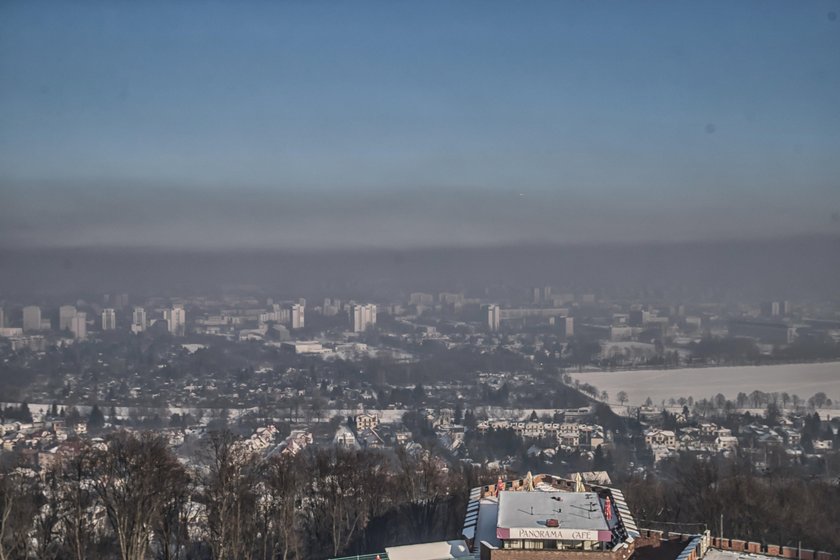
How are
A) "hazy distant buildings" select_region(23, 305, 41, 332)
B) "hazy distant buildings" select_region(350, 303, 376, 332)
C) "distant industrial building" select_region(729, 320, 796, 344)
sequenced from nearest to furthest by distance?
"distant industrial building" select_region(729, 320, 796, 344) → "hazy distant buildings" select_region(23, 305, 41, 332) → "hazy distant buildings" select_region(350, 303, 376, 332)

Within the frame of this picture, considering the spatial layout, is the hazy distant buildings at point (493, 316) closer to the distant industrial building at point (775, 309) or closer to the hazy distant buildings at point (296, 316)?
the hazy distant buildings at point (296, 316)

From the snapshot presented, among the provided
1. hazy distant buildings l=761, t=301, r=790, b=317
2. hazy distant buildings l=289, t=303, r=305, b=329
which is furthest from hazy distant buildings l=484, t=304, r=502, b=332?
hazy distant buildings l=761, t=301, r=790, b=317

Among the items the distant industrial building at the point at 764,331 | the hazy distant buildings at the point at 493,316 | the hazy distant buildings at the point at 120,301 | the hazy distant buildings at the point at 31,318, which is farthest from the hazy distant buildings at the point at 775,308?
the hazy distant buildings at the point at 120,301

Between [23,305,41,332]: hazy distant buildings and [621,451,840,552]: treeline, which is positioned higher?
[23,305,41,332]: hazy distant buildings

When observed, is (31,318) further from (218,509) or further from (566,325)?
(218,509)

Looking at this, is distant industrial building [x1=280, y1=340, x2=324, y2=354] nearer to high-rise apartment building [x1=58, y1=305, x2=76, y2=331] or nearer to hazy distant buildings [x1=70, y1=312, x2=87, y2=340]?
hazy distant buildings [x1=70, y1=312, x2=87, y2=340]

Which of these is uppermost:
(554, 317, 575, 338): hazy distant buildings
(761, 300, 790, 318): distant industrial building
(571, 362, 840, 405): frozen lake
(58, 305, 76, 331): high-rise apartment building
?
(761, 300, 790, 318): distant industrial building
